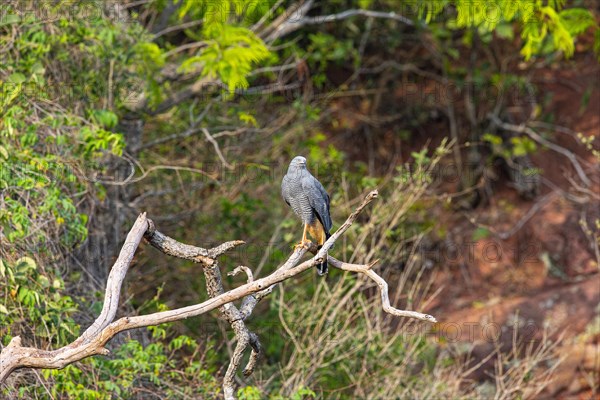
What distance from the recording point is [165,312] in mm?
4270

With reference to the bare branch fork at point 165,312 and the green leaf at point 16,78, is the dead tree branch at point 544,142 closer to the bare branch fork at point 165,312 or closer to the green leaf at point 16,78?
the green leaf at point 16,78

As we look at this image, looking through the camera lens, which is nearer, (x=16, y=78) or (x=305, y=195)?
(x=305, y=195)

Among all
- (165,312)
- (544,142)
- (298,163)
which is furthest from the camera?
(544,142)

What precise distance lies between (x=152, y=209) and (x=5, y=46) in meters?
2.56

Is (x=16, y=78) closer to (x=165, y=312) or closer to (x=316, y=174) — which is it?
(x=165, y=312)

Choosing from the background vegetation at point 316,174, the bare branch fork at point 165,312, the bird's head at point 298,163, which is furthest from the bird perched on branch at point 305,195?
the background vegetation at point 316,174

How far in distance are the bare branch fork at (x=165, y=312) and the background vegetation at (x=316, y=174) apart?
138cm

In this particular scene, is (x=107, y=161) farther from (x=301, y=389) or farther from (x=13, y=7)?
(x=301, y=389)

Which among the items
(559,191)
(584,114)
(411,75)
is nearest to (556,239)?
(559,191)

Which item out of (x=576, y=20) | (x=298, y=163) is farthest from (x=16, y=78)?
(x=576, y=20)

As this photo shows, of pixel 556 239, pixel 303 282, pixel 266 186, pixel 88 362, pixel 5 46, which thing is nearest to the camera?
pixel 88 362

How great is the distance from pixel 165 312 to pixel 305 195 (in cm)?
130

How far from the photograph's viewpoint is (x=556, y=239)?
10734 millimetres

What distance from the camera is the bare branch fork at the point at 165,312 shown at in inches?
162
